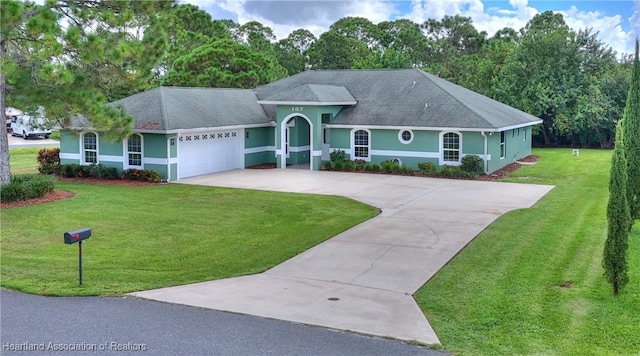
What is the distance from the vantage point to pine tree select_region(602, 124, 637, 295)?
8742mm

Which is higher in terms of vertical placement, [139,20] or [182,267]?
[139,20]

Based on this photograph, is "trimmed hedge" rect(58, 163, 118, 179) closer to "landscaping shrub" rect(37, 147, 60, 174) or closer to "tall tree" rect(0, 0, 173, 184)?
"landscaping shrub" rect(37, 147, 60, 174)

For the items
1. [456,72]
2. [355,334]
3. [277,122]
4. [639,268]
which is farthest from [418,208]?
[456,72]

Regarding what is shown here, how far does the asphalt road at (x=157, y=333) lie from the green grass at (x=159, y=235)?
954mm

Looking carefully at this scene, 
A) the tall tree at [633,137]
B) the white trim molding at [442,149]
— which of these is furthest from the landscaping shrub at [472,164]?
the tall tree at [633,137]

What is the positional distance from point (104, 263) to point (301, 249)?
381 cm

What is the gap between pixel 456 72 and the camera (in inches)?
2511

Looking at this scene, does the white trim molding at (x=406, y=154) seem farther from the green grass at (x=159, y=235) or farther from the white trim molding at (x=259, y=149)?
the green grass at (x=159, y=235)

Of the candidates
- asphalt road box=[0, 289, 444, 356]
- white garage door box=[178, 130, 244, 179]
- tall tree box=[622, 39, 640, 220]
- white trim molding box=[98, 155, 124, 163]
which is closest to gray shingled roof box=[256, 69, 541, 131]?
white garage door box=[178, 130, 244, 179]

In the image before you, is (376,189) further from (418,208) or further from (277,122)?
(277,122)

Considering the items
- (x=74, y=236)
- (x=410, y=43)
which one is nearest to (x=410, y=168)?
(x=74, y=236)

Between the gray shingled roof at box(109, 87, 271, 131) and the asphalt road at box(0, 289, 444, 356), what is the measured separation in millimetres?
14891

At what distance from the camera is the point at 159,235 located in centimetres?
1356

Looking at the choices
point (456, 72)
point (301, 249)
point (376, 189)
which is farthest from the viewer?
point (456, 72)
